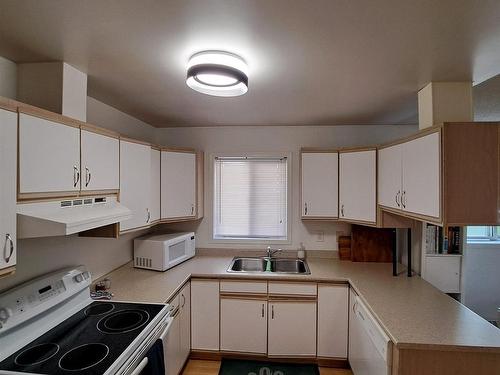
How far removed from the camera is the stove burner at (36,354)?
1.22 meters

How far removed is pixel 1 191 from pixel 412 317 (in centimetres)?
228

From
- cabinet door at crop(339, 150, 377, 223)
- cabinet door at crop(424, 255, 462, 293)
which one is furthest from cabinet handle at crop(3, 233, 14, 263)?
cabinet door at crop(424, 255, 462, 293)

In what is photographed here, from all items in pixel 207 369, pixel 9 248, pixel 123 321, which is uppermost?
pixel 9 248

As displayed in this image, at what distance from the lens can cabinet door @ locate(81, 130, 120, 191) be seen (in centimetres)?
156

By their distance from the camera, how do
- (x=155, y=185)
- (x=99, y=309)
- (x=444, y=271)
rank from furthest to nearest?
(x=155, y=185) → (x=444, y=271) → (x=99, y=309)

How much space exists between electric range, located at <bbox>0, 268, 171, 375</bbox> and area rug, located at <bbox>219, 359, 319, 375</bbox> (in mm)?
1031

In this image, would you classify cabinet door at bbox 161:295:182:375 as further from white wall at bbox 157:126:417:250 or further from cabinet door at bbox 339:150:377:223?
cabinet door at bbox 339:150:377:223

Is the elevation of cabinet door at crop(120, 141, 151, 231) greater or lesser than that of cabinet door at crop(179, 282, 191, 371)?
greater

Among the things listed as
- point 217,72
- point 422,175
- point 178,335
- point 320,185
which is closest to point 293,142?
point 320,185

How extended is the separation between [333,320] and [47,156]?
2490 mm

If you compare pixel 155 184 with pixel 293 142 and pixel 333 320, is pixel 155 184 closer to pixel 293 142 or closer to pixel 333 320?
pixel 293 142

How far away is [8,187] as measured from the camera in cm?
108

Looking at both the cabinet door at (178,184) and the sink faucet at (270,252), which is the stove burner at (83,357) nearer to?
the cabinet door at (178,184)

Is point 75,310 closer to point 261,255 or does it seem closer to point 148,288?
point 148,288
